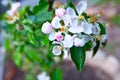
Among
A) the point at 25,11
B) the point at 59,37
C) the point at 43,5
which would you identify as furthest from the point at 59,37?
the point at 25,11

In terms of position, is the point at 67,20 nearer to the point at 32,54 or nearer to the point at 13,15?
the point at 13,15

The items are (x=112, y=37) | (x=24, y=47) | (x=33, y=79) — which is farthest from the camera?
(x=112, y=37)

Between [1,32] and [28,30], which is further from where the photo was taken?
[1,32]

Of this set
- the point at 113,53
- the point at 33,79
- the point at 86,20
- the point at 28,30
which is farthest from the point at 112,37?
the point at 86,20

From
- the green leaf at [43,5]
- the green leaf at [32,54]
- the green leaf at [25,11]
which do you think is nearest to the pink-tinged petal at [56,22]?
the green leaf at [43,5]

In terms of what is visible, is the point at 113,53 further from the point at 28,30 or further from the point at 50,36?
the point at 50,36

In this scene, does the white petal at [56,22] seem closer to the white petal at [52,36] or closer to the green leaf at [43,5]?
the white petal at [52,36]

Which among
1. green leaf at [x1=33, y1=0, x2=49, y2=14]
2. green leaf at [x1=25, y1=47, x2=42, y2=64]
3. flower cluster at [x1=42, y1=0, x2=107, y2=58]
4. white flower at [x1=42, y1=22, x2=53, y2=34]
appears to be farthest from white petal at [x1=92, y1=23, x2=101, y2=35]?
green leaf at [x1=25, y1=47, x2=42, y2=64]

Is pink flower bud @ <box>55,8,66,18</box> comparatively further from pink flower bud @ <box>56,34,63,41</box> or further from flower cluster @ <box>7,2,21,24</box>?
flower cluster @ <box>7,2,21,24</box>
